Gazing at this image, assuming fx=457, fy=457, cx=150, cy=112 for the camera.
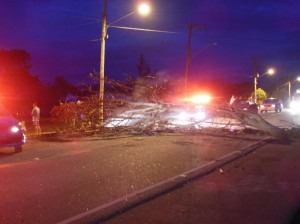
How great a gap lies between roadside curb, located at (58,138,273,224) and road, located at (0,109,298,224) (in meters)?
0.02

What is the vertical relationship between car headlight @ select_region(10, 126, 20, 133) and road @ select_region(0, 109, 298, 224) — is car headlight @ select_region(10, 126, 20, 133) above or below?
above

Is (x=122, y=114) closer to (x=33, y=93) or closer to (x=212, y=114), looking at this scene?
(x=212, y=114)

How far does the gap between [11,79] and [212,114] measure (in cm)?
2752

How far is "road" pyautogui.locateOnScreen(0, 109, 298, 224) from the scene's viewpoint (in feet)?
23.2

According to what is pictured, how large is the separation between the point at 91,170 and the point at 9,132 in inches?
158

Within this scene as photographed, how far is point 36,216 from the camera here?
655 cm

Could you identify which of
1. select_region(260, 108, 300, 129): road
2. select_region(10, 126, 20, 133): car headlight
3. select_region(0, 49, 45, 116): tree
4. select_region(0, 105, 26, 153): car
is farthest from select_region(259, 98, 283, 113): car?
select_region(10, 126, 20, 133): car headlight

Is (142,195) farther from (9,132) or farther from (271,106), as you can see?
(271,106)

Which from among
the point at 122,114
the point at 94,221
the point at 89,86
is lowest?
the point at 94,221

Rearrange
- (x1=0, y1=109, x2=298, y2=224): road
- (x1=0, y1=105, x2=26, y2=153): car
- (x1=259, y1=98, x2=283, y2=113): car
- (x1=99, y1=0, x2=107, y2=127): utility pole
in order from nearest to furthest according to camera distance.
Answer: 1. (x1=0, y1=109, x2=298, y2=224): road
2. (x1=0, y1=105, x2=26, y2=153): car
3. (x1=99, y1=0, x2=107, y2=127): utility pole
4. (x1=259, y1=98, x2=283, y2=113): car

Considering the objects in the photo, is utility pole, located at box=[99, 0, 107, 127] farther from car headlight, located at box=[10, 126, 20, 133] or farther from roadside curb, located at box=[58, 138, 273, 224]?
roadside curb, located at box=[58, 138, 273, 224]

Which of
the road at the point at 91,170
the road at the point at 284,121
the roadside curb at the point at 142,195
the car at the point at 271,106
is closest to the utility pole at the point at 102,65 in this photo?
the road at the point at 91,170

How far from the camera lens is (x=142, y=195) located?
7.83m

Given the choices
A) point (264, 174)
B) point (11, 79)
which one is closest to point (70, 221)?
point (264, 174)
